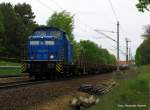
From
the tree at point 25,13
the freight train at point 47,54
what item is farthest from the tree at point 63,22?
the freight train at point 47,54

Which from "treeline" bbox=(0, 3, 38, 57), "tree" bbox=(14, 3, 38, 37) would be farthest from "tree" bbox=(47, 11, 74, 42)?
"tree" bbox=(14, 3, 38, 37)

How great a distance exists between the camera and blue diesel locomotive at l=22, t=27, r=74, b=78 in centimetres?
3191

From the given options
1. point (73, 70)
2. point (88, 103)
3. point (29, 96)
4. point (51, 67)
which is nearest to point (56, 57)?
point (51, 67)

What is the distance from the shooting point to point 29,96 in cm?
1869

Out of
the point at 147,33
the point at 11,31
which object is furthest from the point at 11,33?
the point at 147,33

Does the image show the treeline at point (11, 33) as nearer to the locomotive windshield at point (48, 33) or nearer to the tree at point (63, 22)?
the tree at point (63, 22)

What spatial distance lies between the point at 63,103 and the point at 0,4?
93.4m

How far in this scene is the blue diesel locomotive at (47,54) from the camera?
3191cm

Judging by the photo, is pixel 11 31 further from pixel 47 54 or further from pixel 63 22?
pixel 47 54

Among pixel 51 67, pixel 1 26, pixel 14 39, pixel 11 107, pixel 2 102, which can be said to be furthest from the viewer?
pixel 14 39

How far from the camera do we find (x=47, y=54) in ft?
108

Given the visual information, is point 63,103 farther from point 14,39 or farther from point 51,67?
point 14,39

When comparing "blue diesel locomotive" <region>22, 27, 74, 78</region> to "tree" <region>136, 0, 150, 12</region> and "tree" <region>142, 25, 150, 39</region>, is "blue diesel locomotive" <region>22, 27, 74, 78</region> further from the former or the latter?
"tree" <region>142, 25, 150, 39</region>

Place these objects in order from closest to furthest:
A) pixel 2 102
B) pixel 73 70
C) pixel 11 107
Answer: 1. pixel 11 107
2. pixel 2 102
3. pixel 73 70
